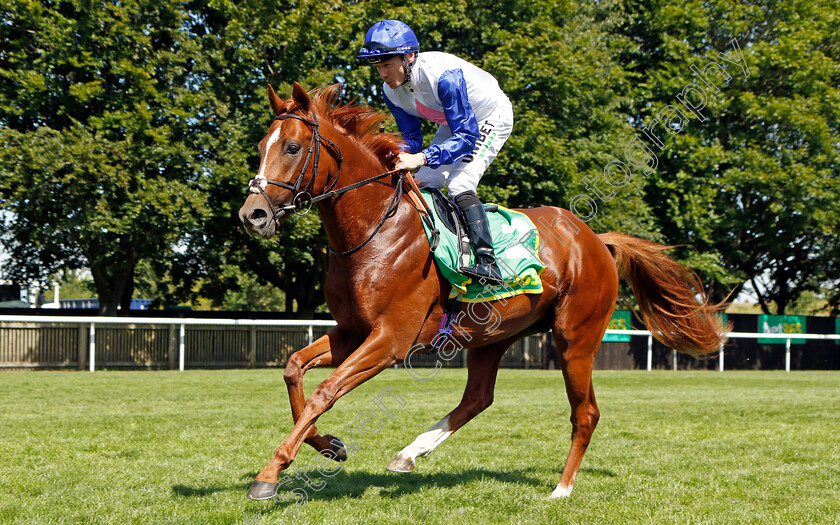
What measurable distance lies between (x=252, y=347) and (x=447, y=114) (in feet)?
55.0

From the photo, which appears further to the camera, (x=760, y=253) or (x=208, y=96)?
(x=760, y=253)

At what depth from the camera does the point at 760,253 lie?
2823 cm

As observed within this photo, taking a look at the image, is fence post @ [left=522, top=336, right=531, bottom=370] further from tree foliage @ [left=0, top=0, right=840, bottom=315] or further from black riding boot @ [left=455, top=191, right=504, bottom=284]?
black riding boot @ [left=455, top=191, right=504, bottom=284]

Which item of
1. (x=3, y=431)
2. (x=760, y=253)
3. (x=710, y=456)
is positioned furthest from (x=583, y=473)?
(x=760, y=253)

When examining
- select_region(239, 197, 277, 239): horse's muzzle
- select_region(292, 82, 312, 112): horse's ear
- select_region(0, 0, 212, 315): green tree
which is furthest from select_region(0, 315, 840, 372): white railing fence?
select_region(239, 197, 277, 239): horse's muzzle

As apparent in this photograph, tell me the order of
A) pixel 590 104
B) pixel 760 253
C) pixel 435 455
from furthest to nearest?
pixel 760 253, pixel 590 104, pixel 435 455

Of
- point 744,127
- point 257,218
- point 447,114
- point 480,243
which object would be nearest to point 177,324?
point 480,243

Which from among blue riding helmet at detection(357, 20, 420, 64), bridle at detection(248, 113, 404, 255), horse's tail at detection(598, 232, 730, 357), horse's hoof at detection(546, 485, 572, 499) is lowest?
horse's hoof at detection(546, 485, 572, 499)

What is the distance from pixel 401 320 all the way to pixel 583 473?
94.8 inches

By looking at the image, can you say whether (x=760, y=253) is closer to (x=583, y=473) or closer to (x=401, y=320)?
(x=583, y=473)

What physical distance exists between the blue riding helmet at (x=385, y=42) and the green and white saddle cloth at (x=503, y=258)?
97 cm

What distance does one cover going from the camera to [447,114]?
5.05 meters

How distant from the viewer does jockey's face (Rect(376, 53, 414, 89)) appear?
4.93m

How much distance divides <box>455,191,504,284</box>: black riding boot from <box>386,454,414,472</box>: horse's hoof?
1299mm
